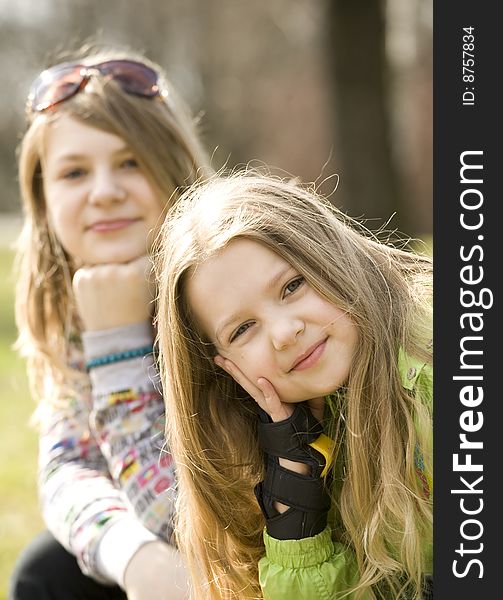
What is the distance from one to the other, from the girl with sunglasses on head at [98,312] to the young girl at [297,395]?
0.24 metres

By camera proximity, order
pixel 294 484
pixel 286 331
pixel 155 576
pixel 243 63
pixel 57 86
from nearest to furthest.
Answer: pixel 286 331 < pixel 294 484 < pixel 155 576 < pixel 57 86 < pixel 243 63

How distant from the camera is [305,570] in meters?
2.03

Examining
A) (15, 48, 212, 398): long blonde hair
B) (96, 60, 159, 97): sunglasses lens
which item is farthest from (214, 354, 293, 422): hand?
(96, 60, 159, 97): sunglasses lens

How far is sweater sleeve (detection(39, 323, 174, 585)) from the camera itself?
2316 millimetres

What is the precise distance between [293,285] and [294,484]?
1.39 feet

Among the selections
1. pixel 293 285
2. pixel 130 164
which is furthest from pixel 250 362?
pixel 130 164

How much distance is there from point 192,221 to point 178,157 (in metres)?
0.63

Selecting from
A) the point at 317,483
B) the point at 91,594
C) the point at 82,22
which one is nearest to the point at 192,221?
the point at 317,483

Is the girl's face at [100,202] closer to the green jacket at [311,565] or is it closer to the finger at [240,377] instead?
the finger at [240,377]

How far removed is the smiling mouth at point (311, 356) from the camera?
1.99m

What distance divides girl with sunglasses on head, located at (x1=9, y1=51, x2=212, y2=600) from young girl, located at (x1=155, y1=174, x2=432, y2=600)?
24cm

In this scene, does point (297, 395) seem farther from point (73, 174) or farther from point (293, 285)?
point (73, 174)

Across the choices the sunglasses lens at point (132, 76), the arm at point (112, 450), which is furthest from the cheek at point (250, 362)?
the sunglasses lens at point (132, 76)

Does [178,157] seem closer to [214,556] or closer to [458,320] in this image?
[214,556]
